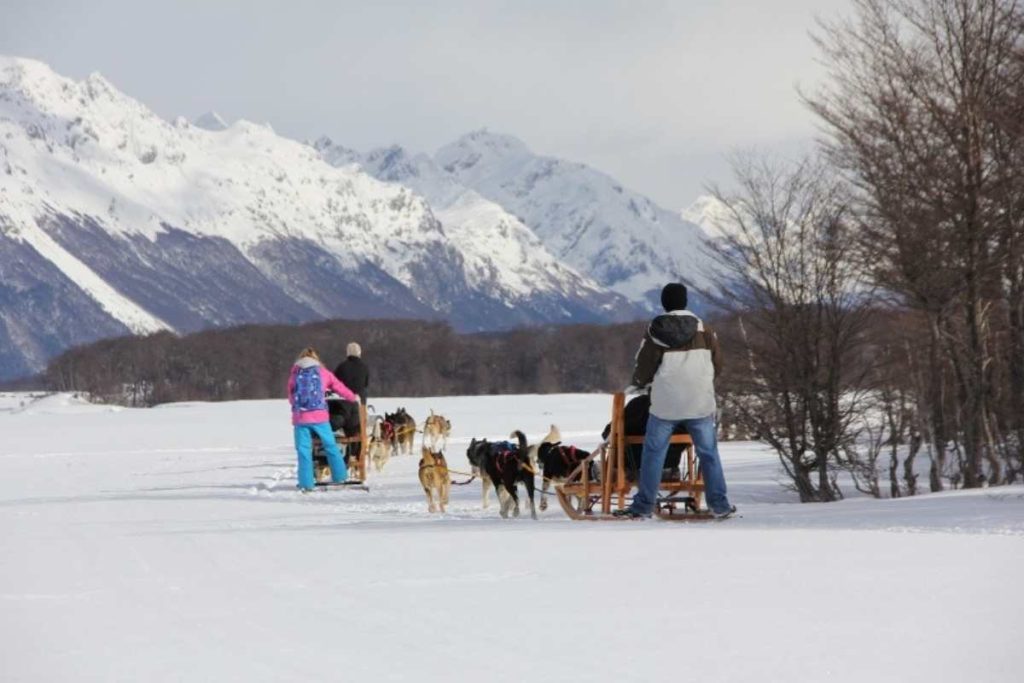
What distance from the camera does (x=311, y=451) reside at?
1694 cm

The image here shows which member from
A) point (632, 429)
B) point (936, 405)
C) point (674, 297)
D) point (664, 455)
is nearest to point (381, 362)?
point (936, 405)

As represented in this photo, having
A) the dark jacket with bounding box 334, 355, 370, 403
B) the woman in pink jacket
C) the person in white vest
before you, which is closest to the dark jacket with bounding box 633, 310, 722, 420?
the person in white vest

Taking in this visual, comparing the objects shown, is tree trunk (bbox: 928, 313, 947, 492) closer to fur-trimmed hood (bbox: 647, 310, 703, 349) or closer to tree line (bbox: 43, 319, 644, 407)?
fur-trimmed hood (bbox: 647, 310, 703, 349)

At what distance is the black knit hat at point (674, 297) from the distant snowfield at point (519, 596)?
1583 mm

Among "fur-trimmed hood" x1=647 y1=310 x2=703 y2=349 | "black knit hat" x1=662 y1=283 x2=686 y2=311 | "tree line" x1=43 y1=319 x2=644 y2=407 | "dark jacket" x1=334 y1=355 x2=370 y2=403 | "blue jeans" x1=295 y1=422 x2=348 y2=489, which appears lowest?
"blue jeans" x1=295 y1=422 x2=348 y2=489

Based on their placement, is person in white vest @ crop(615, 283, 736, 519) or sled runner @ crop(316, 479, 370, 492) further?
sled runner @ crop(316, 479, 370, 492)

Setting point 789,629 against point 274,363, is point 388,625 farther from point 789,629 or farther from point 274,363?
point 274,363

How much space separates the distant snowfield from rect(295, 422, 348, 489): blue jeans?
406 cm

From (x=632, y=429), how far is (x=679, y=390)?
1.35 metres

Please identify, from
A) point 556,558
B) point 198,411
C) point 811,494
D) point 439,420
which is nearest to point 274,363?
point 198,411

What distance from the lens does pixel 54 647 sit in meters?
5.66

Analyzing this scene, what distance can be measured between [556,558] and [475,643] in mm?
2471

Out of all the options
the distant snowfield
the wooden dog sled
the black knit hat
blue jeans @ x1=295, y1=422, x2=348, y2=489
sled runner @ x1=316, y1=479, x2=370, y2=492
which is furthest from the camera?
the wooden dog sled

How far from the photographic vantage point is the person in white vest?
10.4 meters
